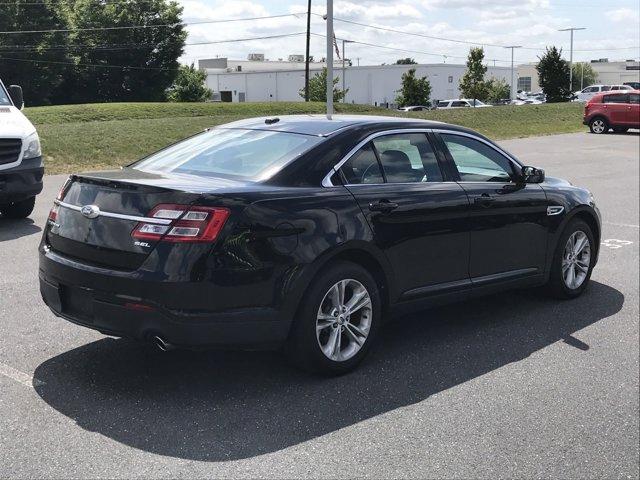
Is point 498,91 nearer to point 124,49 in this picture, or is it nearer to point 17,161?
point 124,49

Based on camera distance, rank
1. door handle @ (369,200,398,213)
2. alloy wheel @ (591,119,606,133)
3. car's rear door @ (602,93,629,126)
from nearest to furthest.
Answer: door handle @ (369,200,398,213) < car's rear door @ (602,93,629,126) < alloy wheel @ (591,119,606,133)

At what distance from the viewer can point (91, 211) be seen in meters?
4.26

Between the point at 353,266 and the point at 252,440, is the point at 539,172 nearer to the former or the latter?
the point at 353,266

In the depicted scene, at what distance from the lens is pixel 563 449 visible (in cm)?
405

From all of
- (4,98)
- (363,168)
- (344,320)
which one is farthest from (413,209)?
(4,98)

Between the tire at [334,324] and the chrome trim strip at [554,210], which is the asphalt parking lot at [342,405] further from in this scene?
the chrome trim strip at [554,210]

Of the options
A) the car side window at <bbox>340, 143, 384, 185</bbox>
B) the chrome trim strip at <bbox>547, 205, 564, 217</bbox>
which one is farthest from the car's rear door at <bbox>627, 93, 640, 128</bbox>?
the car side window at <bbox>340, 143, 384, 185</bbox>

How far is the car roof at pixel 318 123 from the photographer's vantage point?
5.04 meters

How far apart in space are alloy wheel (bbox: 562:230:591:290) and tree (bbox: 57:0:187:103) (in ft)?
204

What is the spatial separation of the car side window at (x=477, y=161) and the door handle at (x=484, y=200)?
5.8 inches

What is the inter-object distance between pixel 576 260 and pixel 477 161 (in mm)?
1537

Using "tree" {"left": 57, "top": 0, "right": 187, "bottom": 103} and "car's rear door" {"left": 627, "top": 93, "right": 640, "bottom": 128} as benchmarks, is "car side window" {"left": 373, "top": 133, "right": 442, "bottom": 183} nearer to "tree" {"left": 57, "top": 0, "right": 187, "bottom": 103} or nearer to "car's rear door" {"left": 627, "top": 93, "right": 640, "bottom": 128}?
"car's rear door" {"left": 627, "top": 93, "right": 640, "bottom": 128}

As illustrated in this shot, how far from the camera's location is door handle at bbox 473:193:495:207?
550 cm

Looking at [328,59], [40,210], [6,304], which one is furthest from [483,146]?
[328,59]
